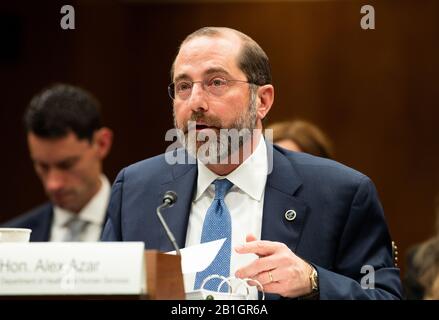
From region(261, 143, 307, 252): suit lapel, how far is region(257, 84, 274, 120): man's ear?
22 centimetres

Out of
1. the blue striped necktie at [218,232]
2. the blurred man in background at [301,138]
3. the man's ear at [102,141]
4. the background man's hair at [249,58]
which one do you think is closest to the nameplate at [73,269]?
the blue striped necktie at [218,232]

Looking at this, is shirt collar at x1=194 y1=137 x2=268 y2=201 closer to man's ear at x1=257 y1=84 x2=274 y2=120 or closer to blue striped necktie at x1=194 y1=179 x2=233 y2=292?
blue striped necktie at x1=194 y1=179 x2=233 y2=292

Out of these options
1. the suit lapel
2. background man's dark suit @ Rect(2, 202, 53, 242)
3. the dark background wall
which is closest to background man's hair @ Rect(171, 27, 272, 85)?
the suit lapel

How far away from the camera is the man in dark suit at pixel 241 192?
288cm

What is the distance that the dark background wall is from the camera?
557 centimetres

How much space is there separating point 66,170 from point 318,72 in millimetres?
1847

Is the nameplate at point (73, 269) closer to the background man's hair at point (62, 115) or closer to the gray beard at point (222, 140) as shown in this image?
the gray beard at point (222, 140)

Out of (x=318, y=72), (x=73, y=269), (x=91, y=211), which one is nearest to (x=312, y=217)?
(x=73, y=269)

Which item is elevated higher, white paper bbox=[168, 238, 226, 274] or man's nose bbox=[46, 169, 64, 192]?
white paper bbox=[168, 238, 226, 274]

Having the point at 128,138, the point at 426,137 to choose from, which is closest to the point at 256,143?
the point at 128,138

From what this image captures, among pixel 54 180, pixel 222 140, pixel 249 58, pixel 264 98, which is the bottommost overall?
pixel 54 180

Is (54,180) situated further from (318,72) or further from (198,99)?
(198,99)

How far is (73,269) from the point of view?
2.20 m

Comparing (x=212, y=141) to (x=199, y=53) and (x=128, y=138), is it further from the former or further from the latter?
(x=128, y=138)
